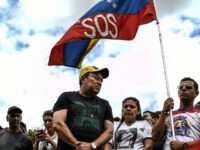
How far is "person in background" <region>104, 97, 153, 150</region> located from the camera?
20.1ft

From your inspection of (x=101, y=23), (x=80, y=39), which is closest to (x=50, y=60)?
(x=80, y=39)

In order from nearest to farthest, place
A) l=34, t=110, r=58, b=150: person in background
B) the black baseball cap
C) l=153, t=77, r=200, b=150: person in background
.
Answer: l=153, t=77, r=200, b=150: person in background < l=34, t=110, r=58, b=150: person in background < the black baseball cap

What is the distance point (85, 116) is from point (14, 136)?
2400 millimetres

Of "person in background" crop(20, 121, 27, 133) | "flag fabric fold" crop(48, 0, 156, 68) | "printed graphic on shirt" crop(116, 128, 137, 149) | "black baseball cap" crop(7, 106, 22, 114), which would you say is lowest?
"printed graphic on shirt" crop(116, 128, 137, 149)

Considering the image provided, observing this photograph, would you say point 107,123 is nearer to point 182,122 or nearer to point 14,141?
point 182,122

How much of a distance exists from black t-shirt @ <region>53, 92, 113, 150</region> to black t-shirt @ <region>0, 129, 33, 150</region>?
2.03 meters

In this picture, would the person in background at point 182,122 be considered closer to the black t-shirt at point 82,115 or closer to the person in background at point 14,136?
the black t-shirt at point 82,115

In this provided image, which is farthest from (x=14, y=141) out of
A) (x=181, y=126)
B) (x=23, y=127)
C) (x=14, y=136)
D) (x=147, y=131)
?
(x=181, y=126)

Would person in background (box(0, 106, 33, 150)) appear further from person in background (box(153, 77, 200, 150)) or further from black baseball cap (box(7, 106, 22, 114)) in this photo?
person in background (box(153, 77, 200, 150))

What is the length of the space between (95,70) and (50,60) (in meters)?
1.10

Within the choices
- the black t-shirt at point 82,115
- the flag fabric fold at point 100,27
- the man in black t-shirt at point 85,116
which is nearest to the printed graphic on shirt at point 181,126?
the man in black t-shirt at point 85,116

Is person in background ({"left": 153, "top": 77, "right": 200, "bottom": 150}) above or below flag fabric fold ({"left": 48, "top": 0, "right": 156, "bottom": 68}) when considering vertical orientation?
below

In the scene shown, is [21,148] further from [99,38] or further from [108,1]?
[108,1]

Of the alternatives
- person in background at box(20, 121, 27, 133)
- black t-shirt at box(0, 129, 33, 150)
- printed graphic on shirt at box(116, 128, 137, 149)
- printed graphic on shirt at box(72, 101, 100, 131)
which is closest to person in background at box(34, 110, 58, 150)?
black t-shirt at box(0, 129, 33, 150)
